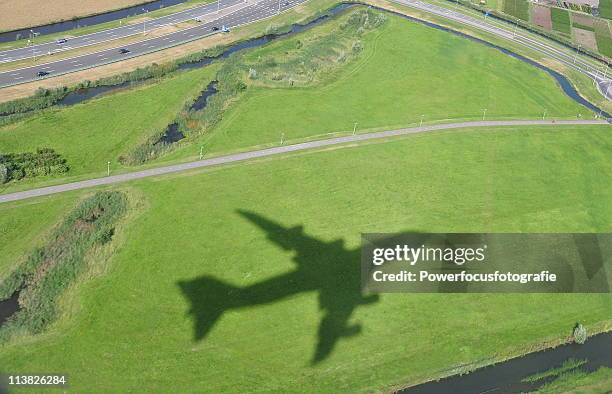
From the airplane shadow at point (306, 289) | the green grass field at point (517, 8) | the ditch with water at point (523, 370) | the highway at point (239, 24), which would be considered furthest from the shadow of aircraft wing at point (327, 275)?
the green grass field at point (517, 8)

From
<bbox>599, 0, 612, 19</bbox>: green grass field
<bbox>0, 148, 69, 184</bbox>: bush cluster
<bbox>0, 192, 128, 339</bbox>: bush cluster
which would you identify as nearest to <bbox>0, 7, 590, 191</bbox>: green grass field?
<bbox>0, 148, 69, 184</bbox>: bush cluster

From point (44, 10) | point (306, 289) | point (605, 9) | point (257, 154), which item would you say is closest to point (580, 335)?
point (306, 289)

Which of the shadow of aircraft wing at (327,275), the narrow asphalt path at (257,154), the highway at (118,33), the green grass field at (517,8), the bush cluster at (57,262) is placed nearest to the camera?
the bush cluster at (57,262)

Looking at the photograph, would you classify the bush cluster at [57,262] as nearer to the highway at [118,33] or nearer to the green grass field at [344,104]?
the green grass field at [344,104]

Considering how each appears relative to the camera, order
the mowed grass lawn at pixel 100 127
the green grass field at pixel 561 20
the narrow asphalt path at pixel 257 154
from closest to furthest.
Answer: the narrow asphalt path at pixel 257 154 < the mowed grass lawn at pixel 100 127 < the green grass field at pixel 561 20

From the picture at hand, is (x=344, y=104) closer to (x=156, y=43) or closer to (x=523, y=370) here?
(x=156, y=43)

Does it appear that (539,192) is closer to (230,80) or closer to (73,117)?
(230,80)
